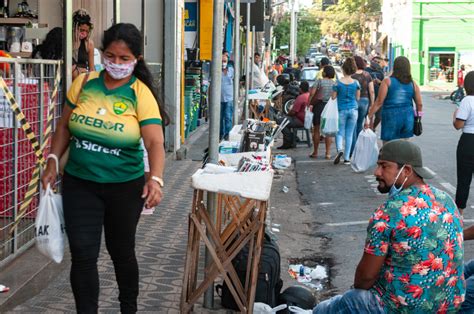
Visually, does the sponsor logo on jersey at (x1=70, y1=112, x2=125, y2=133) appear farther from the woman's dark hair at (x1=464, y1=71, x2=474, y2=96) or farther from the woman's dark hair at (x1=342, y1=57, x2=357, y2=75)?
the woman's dark hair at (x1=342, y1=57, x2=357, y2=75)

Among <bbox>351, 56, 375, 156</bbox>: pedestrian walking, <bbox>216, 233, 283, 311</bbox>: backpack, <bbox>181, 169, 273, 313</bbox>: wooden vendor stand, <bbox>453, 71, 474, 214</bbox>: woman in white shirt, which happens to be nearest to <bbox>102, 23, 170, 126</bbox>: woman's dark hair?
<bbox>181, 169, 273, 313</bbox>: wooden vendor stand

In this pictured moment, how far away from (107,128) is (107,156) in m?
0.15

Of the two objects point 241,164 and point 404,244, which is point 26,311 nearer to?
point 241,164

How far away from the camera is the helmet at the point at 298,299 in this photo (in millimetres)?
5668

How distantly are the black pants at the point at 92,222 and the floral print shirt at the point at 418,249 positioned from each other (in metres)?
1.32

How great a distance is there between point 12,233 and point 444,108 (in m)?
29.0

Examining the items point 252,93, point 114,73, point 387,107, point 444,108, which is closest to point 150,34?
point 252,93

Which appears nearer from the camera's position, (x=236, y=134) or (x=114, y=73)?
(x=114, y=73)

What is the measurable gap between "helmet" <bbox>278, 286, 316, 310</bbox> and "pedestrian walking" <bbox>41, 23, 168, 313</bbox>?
1.40 m

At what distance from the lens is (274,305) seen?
5.75 meters

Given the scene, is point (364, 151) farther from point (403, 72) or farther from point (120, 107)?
point (120, 107)

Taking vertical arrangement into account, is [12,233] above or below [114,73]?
below

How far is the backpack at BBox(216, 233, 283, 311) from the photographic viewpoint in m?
5.69

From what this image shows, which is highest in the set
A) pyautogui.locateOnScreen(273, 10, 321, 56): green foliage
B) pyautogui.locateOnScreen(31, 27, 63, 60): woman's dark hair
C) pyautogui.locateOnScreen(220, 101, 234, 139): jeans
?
pyautogui.locateOnScreen(273, 10, 321, 56): green foliage
